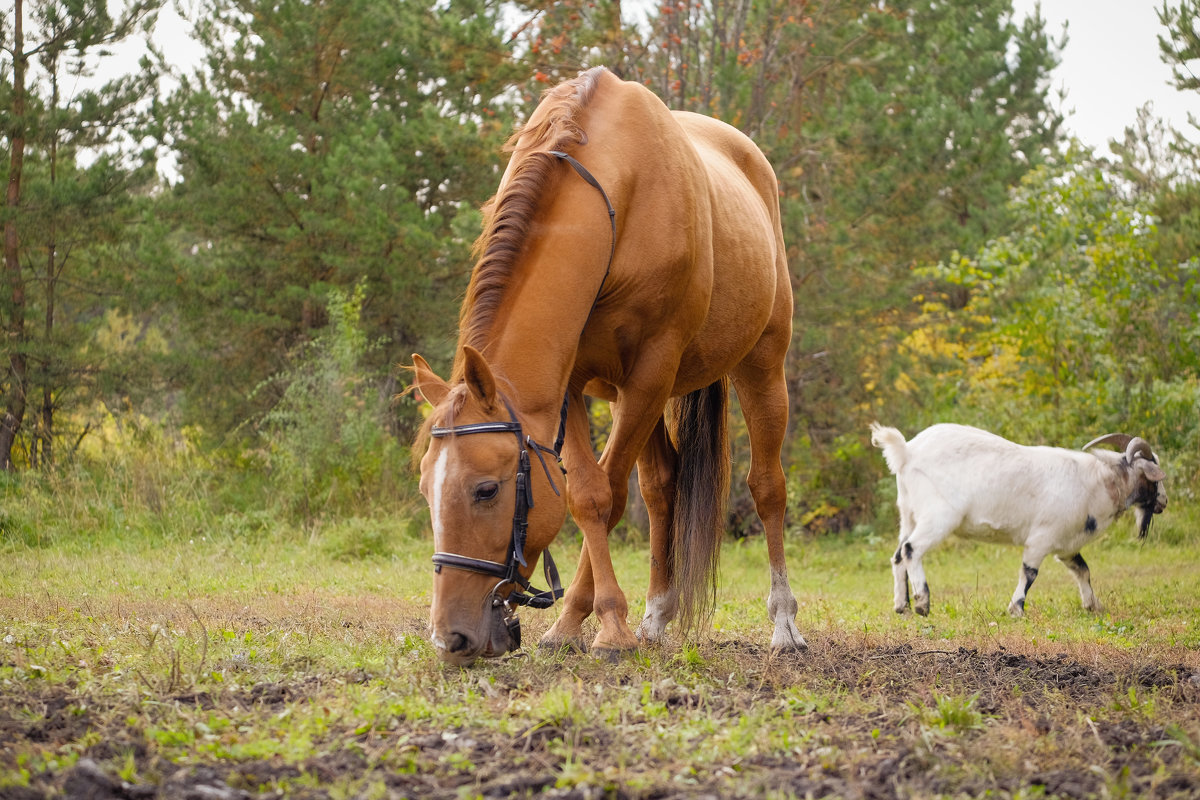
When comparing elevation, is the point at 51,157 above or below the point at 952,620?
above

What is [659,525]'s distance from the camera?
4.95 metres

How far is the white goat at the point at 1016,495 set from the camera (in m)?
7.00

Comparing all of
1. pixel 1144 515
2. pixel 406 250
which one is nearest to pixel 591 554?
pixel 1144 515

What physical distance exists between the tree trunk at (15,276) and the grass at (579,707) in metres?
6.54

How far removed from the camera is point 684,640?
4.52 meters

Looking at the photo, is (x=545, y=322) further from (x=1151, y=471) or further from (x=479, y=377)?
(x=1151, y=471)

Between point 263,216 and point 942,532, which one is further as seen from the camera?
point 263,216

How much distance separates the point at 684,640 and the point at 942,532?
10.5 feet

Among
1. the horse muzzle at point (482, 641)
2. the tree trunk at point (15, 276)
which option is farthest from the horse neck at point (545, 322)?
the tree trunk at point (15, 276)

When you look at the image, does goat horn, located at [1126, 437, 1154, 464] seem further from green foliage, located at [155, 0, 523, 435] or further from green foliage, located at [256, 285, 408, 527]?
green foliage, located at [155, 0, 523, 435]

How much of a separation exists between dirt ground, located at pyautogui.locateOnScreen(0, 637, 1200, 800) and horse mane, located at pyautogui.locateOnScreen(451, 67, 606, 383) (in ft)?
4.22

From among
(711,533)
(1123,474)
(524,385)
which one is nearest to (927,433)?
(1123,474)

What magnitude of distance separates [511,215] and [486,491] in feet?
3.37

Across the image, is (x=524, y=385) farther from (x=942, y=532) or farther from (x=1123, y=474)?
(x=1123, y=474)
